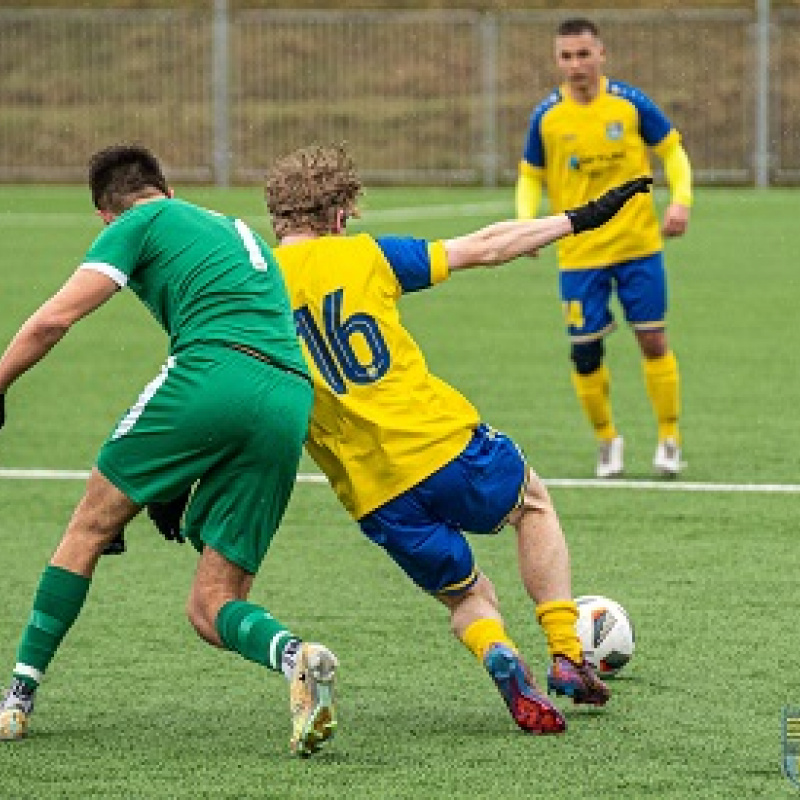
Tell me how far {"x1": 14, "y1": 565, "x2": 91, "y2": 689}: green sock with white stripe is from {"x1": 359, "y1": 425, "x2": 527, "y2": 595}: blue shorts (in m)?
0.85

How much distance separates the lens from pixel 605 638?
7941 mm

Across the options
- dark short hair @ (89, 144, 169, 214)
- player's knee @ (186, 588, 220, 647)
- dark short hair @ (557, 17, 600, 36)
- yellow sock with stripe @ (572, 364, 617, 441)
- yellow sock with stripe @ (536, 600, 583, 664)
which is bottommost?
yellow sock with stripe @ (572, 364, 617, 441)

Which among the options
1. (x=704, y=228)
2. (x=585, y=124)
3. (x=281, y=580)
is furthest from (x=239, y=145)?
(x=281, y=580)

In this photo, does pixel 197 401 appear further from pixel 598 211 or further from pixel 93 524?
pixel 598 211

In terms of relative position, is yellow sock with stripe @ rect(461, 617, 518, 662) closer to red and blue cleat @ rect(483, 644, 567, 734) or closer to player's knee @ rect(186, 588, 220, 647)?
red and blue cleat @ rect(483, 644, 567, 734)

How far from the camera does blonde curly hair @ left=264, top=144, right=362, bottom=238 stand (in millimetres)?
7402

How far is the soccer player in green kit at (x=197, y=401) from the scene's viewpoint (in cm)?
697

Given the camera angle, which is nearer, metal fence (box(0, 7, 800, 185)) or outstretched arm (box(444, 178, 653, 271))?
outstretched arm (box(444, 178, 653, 271))

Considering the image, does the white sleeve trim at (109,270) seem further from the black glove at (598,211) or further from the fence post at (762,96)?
the fence post at (762,96)

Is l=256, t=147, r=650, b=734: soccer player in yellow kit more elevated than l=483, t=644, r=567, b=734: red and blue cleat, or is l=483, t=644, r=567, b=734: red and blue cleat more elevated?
l=256, t=147, r=650, b=734: soccer player in yellow kit

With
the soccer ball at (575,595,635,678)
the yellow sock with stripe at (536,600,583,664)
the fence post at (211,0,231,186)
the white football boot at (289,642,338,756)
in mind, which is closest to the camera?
the white football boot at (289,642,338,756)

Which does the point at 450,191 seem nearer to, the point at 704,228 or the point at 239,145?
the point at 239,145

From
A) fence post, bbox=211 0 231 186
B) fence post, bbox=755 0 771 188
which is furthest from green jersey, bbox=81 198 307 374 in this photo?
fence post, bbox=211 0 231 186

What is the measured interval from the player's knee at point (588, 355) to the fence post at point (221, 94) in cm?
2065
